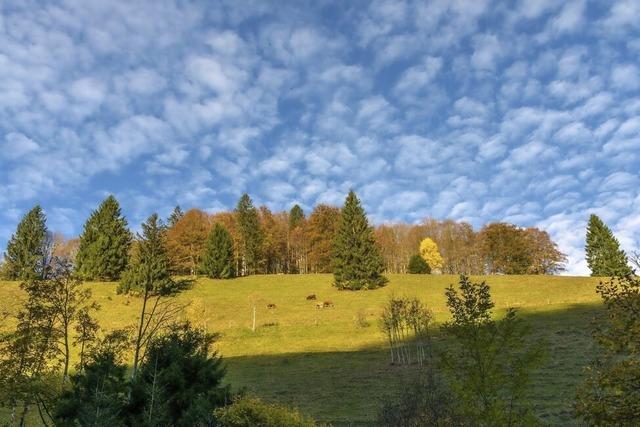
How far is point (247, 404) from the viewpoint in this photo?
16.0 metres

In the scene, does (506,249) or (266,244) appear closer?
(506,249)

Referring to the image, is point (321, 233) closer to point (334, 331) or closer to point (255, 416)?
point (334, 331)

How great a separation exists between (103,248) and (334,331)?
47.8 meters

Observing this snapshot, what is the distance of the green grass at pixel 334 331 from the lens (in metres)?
25.7

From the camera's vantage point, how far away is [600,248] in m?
76.8

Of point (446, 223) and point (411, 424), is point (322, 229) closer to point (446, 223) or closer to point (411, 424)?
point (446, 223)

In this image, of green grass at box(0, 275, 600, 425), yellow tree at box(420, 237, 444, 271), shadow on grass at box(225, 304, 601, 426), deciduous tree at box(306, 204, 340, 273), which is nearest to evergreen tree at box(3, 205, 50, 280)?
green grass at box(0, 275, 600, 425)

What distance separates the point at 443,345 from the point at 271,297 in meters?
33.1

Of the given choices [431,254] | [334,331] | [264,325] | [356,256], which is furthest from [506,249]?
[264,325]

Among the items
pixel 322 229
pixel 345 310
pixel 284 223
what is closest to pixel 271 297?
pixel 345 310

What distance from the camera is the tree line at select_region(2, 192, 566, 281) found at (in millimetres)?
78812

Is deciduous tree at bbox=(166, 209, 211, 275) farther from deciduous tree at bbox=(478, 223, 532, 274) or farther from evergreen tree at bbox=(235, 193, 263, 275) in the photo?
deciduous tree at bbox=(478, 223, 532, 274)

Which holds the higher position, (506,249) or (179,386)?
(506,249)

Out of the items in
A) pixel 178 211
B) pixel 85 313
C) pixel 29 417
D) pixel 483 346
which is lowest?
pixel 29 417
